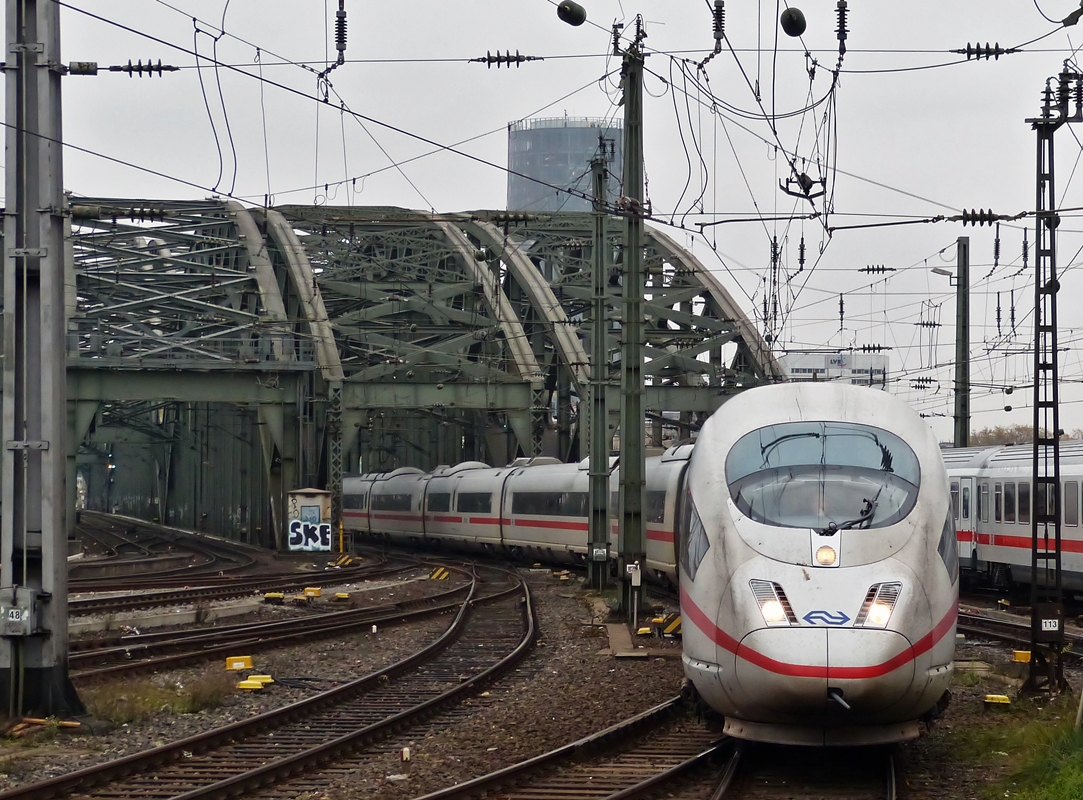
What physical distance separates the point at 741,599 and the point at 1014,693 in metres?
5.72

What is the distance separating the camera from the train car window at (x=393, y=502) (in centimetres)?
4771

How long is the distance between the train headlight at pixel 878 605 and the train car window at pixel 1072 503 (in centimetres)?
1342

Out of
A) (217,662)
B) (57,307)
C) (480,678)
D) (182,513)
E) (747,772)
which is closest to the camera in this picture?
(747,772)

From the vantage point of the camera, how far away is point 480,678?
15125mm

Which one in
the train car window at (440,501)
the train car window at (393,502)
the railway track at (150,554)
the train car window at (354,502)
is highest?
the train car window at (440,501)

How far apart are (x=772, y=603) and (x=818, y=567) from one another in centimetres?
40

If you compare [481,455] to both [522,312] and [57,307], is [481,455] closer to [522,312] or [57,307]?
[522,312]

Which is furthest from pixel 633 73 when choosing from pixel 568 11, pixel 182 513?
pixel 182 513

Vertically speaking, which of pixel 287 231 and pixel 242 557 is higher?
pixel 287 231

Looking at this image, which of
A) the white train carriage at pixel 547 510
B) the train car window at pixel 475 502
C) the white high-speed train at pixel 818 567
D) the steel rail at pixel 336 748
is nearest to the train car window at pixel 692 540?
the white high-speed train at pixel 818 567

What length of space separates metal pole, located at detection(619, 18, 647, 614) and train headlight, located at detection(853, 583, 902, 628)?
11.3 meters

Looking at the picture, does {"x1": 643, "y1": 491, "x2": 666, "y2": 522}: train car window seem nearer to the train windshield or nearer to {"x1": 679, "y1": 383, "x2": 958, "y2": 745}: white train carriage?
{"x1": 679, "y1": 383, "x2": 958, "y2": 745}: white train carriage

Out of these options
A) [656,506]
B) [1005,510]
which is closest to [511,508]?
[656,506]

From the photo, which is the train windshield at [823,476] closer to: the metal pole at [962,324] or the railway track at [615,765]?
the railway track at [615,765]
